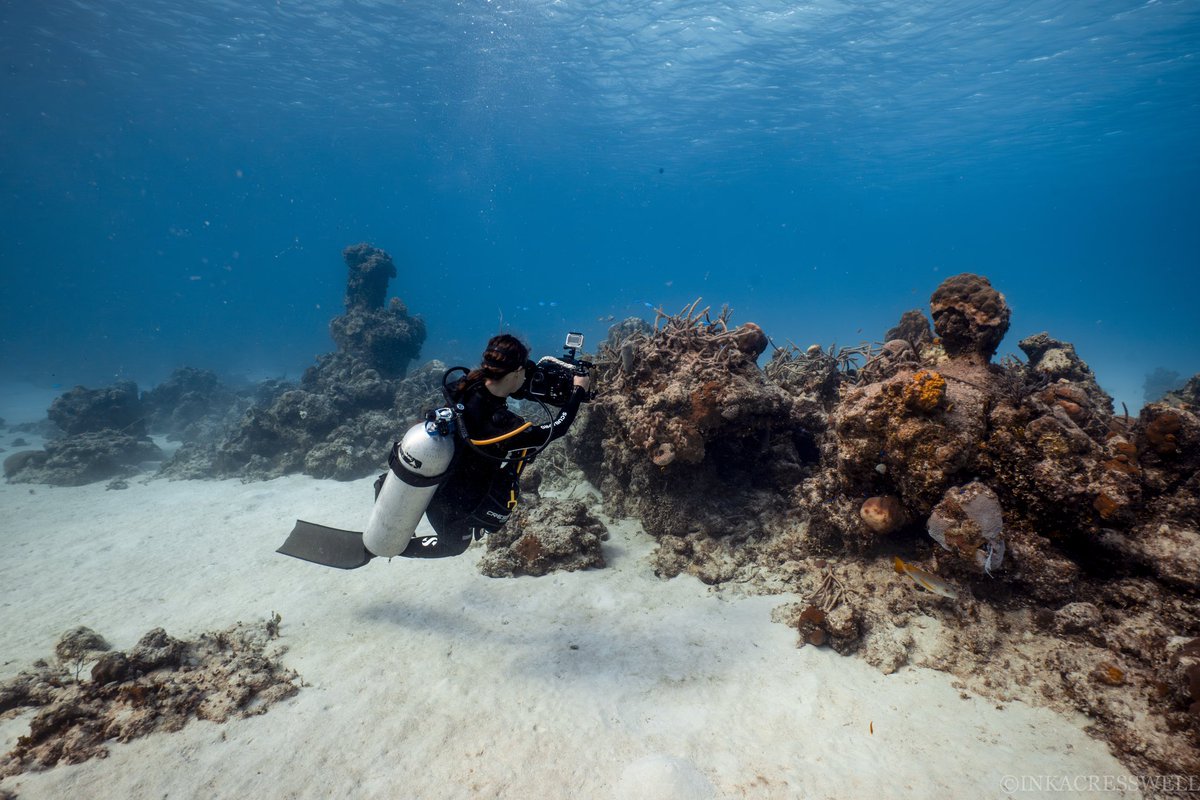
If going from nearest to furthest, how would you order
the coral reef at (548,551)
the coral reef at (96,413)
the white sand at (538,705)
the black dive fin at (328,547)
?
A: the white sand at (538,705)
the black dive fin at (328,547)
the coral reef at (548,551)
the coral reef at (96,413)

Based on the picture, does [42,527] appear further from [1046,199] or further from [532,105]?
[1046,199]

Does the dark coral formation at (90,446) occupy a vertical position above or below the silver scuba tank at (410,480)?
below

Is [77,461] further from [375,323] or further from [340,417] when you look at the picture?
[375,323]

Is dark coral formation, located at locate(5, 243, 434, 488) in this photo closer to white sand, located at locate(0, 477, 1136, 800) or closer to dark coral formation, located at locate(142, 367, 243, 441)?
dark coral formation, located at locate(142, 367, 243, 441)

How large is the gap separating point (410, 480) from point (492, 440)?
0.94m

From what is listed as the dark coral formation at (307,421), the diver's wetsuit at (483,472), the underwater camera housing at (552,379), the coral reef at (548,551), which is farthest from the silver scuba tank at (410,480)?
the dark coral formation at (307,421)

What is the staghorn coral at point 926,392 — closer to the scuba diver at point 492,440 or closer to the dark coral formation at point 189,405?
the scuba diver at point 492,440

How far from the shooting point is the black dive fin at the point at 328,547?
5508 millimetres

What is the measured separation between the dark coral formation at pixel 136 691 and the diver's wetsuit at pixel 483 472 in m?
1.77

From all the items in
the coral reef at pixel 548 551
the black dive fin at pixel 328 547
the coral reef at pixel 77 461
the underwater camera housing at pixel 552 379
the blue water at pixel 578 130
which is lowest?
the coral reef at pixel 77 461

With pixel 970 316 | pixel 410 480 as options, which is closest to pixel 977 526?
pixel 970 316

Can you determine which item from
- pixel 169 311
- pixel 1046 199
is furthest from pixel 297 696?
pixel 169 311

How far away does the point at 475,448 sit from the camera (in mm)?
4305

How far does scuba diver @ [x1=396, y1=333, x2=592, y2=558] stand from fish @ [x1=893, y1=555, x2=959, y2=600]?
3.83m
